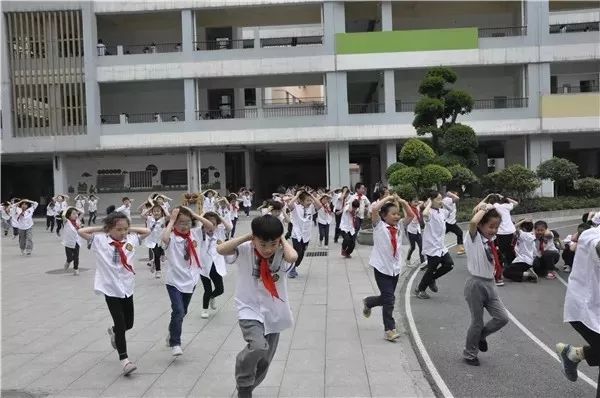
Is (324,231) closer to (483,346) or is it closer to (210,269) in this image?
(210,269)

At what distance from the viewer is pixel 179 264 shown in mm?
5875

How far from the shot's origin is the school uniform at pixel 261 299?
4.06 metres

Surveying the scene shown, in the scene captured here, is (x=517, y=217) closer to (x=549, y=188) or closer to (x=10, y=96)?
(x=549, y=188)

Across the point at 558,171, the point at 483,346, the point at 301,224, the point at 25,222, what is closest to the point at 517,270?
the point at 301,224

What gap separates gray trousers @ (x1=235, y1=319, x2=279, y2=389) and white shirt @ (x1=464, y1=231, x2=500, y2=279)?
2.51m

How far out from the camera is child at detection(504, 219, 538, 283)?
9.83m

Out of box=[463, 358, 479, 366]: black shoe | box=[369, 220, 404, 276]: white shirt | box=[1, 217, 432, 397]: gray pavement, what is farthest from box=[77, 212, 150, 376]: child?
box=[463, 358, 479, 366]: black shoe

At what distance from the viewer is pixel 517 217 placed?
20484mm

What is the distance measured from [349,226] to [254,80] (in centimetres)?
1836

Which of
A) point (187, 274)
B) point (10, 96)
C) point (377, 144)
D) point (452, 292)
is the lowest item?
point (452, 292)

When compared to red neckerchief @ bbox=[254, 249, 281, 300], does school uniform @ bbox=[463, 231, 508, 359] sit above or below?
below

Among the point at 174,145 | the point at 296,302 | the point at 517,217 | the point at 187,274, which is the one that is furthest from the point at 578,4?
the point at 187,274

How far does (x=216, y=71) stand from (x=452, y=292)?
21552 mm

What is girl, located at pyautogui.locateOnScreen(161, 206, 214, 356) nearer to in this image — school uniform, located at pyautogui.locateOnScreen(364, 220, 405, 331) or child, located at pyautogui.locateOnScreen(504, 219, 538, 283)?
school uniform, located at pyautogui.locateOnScreen(364, 220, 405, 331)
